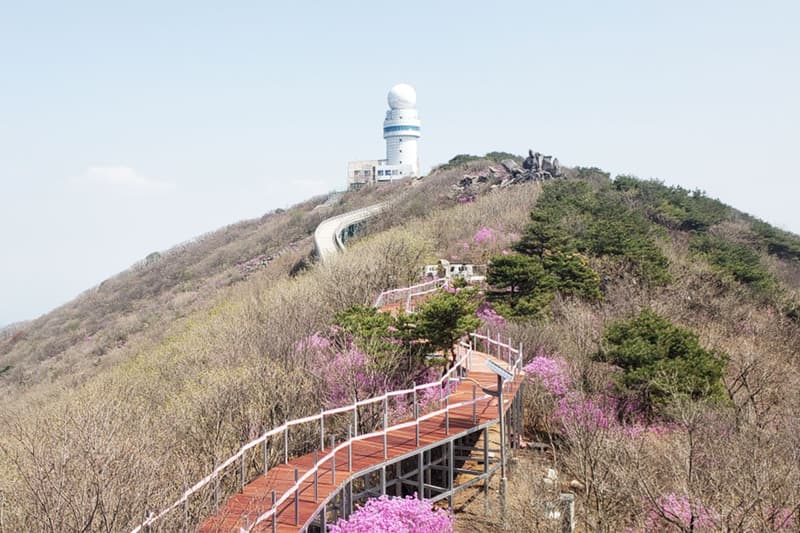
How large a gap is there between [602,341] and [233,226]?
3799 inches

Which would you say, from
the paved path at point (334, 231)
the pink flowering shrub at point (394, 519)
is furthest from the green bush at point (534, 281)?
the pink flowering shrub at point (394, 519)

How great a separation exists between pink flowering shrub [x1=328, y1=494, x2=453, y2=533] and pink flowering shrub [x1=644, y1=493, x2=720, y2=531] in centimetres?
420

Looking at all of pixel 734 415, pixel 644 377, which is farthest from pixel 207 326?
pixel 734 415

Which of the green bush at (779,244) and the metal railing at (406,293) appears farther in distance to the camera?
the green bush at (779,244)

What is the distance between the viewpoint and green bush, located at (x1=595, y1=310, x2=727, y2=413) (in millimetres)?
21891

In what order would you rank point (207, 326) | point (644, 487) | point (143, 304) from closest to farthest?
point (644, 487)
point (207, 326)
point (143, 304)

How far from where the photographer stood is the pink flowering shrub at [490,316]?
102 ft

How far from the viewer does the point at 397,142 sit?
122 meters

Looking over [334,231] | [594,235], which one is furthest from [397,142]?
[594,235]

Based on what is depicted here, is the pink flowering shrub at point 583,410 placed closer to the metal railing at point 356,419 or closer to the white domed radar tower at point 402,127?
the metal railing at point 356,419

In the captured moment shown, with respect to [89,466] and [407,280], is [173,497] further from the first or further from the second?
[407,280]

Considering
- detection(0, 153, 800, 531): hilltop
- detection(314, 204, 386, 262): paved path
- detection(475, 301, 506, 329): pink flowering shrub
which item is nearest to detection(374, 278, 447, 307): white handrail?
detection(0, 153, 800, 531): hilltop

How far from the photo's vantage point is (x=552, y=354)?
27172mm

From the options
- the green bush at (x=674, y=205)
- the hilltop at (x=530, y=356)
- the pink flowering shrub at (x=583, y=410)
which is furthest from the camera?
the green bush at (x=674, y=205)
